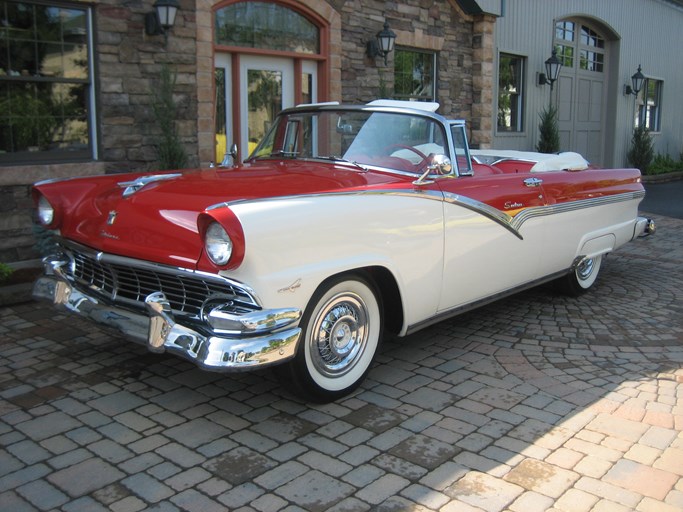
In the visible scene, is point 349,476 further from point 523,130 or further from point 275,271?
point 523,130

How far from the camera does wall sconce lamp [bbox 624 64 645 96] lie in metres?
17.1

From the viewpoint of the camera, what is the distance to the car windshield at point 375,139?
4352 millimetres

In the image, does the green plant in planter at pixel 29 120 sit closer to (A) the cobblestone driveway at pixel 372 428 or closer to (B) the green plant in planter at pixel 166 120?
(B) the green plant in planter at pixel 166 120

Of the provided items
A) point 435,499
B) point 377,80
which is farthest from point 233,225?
point 377,80

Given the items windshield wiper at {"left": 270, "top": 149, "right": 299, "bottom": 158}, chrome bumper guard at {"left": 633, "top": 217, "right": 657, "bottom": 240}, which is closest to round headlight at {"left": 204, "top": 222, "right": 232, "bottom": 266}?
windshield wiper at {"left": 270, "top": 149, "right": 299, "bottom": 158}

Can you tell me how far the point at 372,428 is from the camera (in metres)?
3.46

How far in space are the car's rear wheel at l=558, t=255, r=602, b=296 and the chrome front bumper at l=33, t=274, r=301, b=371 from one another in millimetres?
3438

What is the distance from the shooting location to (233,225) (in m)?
3.04

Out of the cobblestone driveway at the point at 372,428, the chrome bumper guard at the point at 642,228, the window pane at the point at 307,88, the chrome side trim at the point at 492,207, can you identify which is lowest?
the cobblestone driveway at the point at 372,428

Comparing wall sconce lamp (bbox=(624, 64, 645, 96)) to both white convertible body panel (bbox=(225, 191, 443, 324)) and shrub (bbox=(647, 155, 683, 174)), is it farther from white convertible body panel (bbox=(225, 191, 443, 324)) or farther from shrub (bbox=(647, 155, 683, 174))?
white convertible body panel (bbox=(225, 191, 443, 324))

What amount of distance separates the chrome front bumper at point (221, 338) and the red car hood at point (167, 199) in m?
0.29

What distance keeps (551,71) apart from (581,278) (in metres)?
9.11

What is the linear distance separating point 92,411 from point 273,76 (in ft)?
20.1

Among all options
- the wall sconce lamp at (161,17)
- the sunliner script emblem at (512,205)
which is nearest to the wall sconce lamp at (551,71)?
the wall sconce lamp at (161,17)
